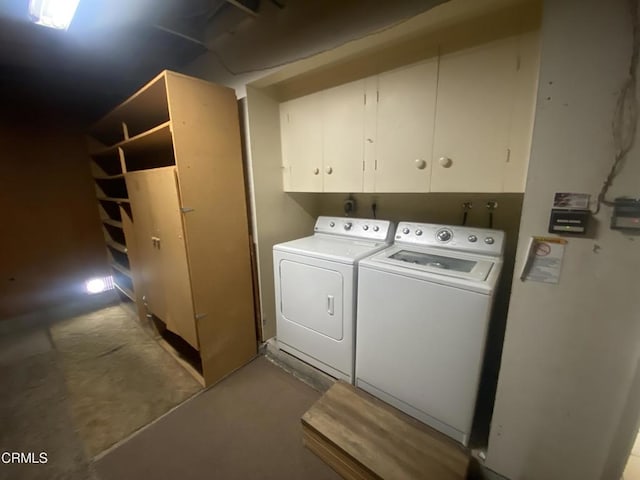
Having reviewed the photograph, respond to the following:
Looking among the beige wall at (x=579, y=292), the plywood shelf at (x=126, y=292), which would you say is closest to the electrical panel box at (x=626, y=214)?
the beige wall at (x=579, y=292)

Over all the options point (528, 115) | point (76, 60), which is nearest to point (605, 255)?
point (528, 115)

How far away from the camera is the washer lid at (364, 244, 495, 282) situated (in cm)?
130

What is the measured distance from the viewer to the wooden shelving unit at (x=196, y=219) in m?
1.57

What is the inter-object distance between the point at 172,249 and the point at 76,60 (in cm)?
219

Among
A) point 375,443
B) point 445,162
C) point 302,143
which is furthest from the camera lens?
point 302,143

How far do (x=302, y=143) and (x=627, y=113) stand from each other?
5.50 feet

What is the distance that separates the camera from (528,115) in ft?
3.92

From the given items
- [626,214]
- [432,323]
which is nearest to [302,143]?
[432,323]

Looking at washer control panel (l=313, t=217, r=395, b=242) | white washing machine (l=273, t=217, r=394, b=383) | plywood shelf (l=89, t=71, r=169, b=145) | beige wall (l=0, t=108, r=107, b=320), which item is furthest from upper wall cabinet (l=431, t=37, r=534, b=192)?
beige wall (l=0, t=108, r=107, b=320)

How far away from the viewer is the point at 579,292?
3.10 feet

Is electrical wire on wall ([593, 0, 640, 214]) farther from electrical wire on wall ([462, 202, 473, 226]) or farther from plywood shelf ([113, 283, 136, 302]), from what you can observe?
plywood shelf ([113, 283, 136, 302])

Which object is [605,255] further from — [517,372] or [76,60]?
[76,60]

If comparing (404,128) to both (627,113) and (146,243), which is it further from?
(146,243)

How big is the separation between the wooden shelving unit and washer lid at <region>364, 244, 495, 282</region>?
109 cm
